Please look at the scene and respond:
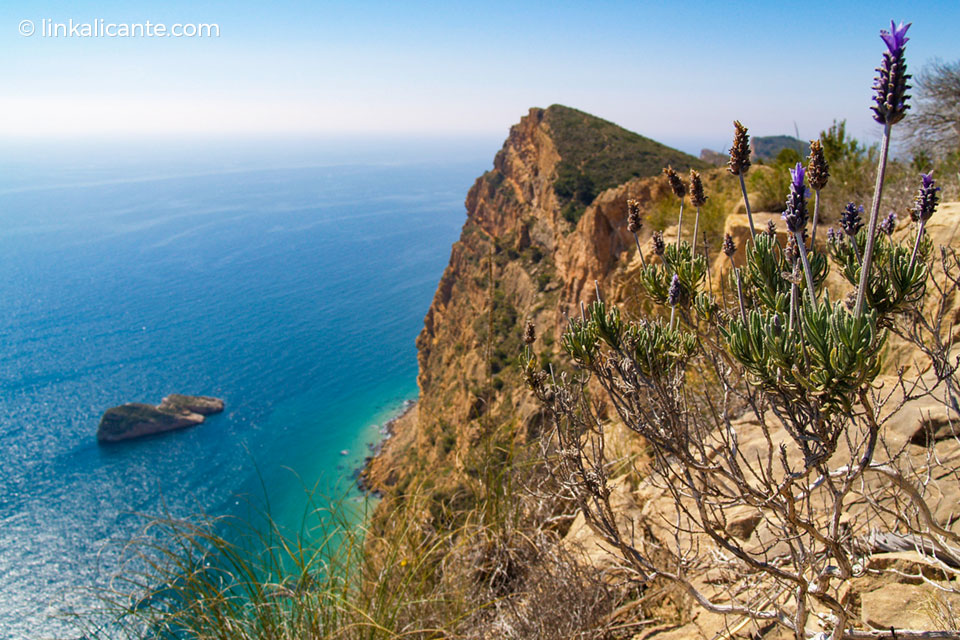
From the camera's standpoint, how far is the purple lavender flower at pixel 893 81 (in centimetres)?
147

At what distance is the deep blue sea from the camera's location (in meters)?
33.1

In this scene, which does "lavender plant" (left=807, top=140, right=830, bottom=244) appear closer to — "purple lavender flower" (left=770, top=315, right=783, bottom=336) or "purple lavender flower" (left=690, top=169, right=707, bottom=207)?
"purple lavender flower" (left=770, top=315, right=783, bottom=336)

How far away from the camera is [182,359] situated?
187 ft

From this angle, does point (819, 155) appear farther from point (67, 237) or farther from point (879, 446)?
point (67, 237)

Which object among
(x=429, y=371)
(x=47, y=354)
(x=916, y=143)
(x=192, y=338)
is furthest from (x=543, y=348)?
(x=47, y=354)

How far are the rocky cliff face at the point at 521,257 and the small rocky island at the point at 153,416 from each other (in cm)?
1885

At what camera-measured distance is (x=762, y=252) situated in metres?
2.20

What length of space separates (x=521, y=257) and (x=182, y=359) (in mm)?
42653

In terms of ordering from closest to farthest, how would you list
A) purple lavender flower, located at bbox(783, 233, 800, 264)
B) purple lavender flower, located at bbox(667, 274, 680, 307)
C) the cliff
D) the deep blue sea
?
purple lavender flower, located at bbox(783, 233, 800, 264), purple lavender flower, located at bbox(667, 274, 680, 307), the cliff, the deep blue sea

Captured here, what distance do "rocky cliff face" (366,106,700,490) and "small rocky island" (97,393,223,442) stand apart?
61.8 feet

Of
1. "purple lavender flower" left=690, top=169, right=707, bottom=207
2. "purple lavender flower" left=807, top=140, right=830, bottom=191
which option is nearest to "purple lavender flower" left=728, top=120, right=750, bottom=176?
"purple lavender flower" left=807, top=140, right=830, bottom=191

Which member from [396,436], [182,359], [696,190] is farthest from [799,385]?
[182,359]

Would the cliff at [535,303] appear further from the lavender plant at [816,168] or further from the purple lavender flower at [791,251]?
the lavender plant at [816,168]

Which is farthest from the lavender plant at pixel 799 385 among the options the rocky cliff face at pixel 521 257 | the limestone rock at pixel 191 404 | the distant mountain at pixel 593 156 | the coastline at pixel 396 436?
the limestone rock at pixel 191 404
